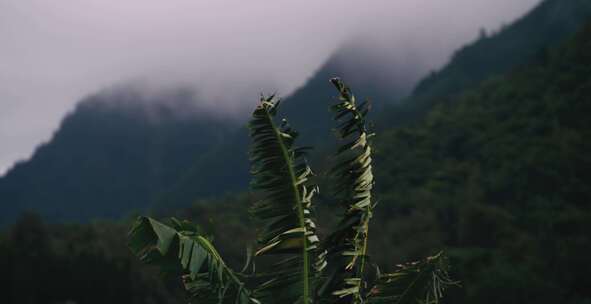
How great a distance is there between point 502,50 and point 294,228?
68542mm

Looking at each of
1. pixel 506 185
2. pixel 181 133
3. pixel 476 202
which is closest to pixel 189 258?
pixel 476 202

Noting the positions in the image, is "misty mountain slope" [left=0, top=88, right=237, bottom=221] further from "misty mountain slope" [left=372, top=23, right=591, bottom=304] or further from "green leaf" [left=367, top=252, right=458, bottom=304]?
"green leaf" [left=367, top=252, right=458, bottom=304]

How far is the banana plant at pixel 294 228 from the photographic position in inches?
141

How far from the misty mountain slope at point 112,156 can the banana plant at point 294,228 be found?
290ft

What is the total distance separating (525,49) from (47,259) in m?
51.3

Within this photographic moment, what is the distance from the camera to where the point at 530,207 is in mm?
33500

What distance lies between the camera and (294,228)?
3666mm

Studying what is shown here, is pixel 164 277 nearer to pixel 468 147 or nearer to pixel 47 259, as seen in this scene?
pixel 47 259

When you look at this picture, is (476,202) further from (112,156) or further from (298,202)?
(112,156)

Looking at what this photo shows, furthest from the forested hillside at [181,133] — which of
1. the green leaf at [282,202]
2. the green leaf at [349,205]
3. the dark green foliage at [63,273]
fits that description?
the green leaf at [282,202]

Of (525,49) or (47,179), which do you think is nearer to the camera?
(525,49)

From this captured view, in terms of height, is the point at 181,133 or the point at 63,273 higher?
the point at 181,133

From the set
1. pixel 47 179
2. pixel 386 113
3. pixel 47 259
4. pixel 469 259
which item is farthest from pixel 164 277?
pixel 47 179

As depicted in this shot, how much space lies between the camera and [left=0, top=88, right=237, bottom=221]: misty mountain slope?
313ft
